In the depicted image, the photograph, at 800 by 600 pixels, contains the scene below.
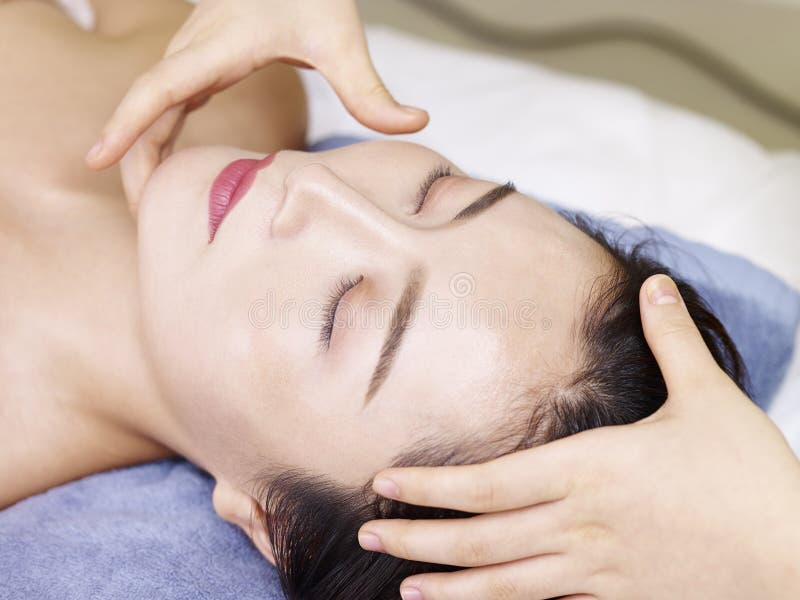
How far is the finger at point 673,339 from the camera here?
27.5 inches

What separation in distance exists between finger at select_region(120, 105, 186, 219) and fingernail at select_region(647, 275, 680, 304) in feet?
1.98

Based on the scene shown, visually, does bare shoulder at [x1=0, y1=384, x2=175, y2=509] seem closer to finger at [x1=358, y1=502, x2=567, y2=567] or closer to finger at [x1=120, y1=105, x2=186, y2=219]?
finger at [x1=120, y1=105, x2=186, y2=219]

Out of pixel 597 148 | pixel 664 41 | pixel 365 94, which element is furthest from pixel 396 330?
pixel 664 41

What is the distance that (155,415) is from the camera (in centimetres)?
93

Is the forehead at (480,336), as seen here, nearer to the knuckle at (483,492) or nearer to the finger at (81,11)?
the knuckle at (483,492)

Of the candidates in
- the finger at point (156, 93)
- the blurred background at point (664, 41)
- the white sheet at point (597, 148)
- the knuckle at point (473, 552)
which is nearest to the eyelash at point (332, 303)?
the knuckle at point (473, 552)

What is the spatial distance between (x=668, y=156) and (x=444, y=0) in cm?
103

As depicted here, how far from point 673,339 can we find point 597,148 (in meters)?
0.77

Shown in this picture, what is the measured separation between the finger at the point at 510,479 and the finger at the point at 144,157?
54cm

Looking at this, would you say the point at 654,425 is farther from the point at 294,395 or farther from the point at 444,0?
the point at 444,0

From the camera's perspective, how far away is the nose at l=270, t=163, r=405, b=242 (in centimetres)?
77

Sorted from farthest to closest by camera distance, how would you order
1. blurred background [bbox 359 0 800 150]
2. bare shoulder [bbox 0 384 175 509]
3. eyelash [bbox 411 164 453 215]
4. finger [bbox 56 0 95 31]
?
1. blurred background [bbox 359 0 800 150]
2. finger [bbox 56 0 95 31]
3. bare shoulder [bbox 0 384 175 509]
4. eyelash [bbox 411 164 453 215]

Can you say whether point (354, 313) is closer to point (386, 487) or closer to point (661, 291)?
point (386, 487)

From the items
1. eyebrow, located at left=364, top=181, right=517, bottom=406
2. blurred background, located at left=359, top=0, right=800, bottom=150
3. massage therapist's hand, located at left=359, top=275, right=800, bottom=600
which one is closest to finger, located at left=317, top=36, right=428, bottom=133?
eyebrow, located at left=364, top=181, right=517, bottom=406
